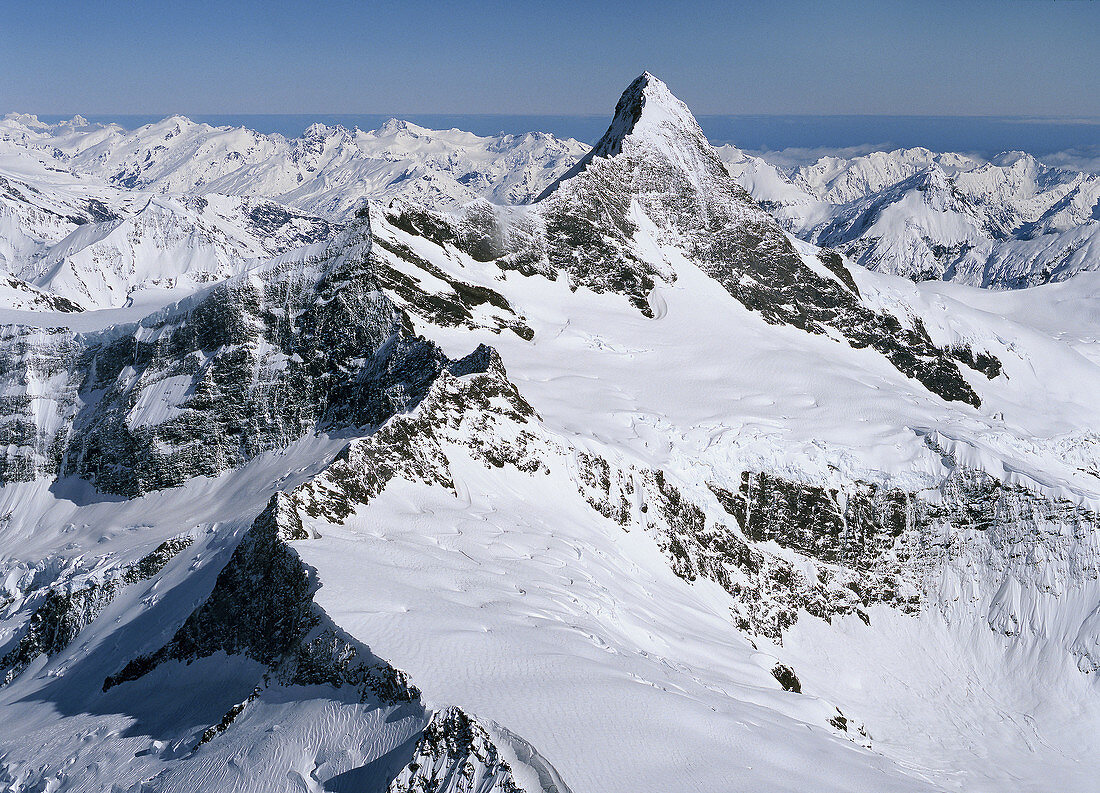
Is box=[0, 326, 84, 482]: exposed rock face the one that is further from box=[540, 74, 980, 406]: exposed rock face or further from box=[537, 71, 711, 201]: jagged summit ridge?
box=[537, 71, 711, 201]: jagged summit ridge

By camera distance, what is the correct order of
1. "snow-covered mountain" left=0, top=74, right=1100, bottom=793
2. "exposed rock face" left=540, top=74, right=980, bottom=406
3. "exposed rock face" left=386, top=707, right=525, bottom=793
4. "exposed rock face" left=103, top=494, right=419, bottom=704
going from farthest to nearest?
"exposed rock face" left=540, top=74, right=980, bottom=406 → "snow-covered mountain" left=0, top=74, right=1100, bottom=793 → "exposed rock face" left=103, top=494, right=419, bottom=704 → "exposed rock face" left=386, top=707, right=525, bottom=793

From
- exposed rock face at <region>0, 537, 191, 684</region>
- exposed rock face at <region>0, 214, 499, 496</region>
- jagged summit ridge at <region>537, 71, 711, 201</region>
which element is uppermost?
jagged summit ridge at <region>537, 71, 711, 201</region>

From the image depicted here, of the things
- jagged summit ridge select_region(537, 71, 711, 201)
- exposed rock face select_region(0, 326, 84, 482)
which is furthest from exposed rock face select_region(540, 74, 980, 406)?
exposed rock face select_region(0, 326, 84, 482)

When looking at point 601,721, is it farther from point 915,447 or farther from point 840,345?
point 840,345

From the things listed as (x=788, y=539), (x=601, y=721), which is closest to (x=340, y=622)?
(x=601, y=721)

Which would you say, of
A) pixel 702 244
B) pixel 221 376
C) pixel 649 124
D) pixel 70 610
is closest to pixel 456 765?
pixel 70 610

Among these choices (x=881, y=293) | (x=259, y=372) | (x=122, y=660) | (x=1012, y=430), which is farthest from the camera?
(x=881, y=293)

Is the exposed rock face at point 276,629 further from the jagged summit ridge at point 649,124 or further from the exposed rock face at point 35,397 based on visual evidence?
the jagged summit ridge at point 649,124

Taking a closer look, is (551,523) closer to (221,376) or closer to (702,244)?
(221,376)

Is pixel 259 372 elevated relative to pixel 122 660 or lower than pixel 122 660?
elevated
